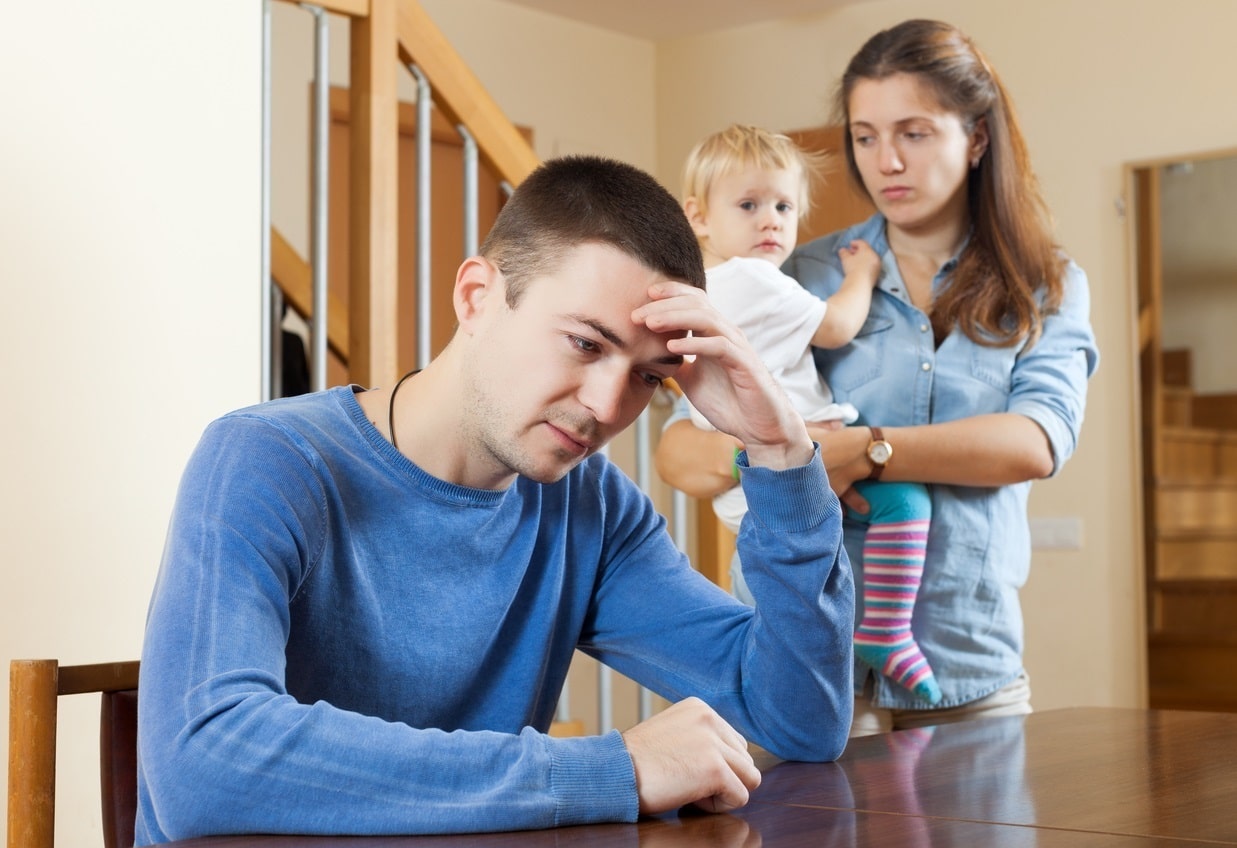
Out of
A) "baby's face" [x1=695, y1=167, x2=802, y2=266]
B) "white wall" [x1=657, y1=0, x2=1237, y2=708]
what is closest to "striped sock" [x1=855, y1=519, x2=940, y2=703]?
"baby's face" [x1=695, y1=167, x2=802, y2=266]

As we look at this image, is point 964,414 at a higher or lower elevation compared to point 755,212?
lower

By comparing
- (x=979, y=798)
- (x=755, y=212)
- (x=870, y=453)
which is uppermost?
(x=755, y=212)

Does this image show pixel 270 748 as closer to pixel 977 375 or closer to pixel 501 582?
pixel 501 582

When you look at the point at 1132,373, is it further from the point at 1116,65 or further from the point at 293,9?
the point at 293,9

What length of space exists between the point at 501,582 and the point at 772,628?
256mm

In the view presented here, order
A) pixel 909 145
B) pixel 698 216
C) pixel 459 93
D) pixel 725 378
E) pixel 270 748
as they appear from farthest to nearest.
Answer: pixel 459 93 < pixel 698 216 < pixel 909 145 < pixel 725 378 < pixel 270 748

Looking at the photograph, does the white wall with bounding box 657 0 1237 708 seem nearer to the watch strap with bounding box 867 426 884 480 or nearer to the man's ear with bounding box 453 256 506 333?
the watch strap with bounding box 867 426 884 480

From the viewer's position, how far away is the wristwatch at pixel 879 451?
1660 millimetres

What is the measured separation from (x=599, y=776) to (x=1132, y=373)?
3630 millimetres

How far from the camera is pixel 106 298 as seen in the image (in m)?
2.02

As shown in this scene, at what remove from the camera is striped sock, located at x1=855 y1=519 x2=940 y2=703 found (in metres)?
1.66

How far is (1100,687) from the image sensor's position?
166 inches

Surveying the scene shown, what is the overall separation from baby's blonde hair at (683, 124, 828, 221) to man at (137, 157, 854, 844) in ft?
2.62

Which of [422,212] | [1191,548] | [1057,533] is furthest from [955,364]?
[1057,533]
